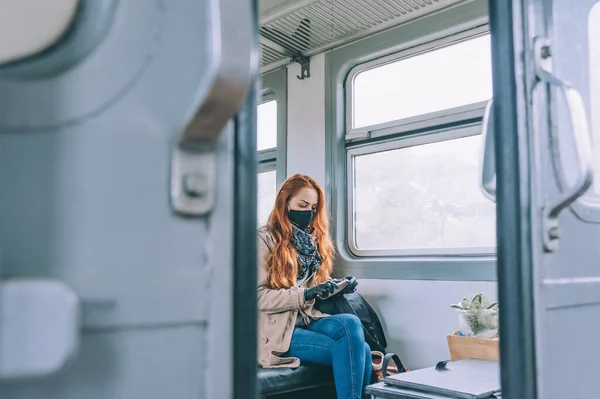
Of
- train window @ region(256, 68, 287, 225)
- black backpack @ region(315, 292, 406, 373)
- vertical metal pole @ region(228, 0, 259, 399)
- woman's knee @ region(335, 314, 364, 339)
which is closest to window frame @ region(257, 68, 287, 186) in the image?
train window @ region(256, 68, 287, 225)

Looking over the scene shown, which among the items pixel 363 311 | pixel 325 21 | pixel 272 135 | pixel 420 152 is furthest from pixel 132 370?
pixel 272 135

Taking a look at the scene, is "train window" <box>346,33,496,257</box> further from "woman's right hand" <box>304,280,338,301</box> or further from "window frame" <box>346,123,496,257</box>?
"woman's right hand" <box>304,280,338,301</box>

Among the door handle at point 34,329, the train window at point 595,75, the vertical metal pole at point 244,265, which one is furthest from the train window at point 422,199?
the door handle at point 34,329

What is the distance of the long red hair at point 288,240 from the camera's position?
11.1ft

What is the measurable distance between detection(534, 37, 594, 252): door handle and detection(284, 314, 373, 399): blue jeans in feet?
7.02

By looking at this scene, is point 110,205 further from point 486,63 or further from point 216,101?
point 486,63

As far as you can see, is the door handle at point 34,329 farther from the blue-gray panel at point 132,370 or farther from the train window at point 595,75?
the train window at point 595,75

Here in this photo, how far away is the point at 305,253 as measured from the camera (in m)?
3.56

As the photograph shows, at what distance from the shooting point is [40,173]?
55 centimetres

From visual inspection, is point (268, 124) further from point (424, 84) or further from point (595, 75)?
point (595, 75)

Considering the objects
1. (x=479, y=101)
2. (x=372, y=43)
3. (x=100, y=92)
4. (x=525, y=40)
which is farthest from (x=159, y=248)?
(x=372, y=43)

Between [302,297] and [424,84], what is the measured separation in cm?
157

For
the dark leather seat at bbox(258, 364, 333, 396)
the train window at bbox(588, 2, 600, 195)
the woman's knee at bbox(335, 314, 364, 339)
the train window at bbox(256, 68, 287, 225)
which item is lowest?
the dark leather seat at bbox(258, 364, 333, 396)

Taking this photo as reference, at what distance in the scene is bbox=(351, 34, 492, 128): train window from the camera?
352 cm
